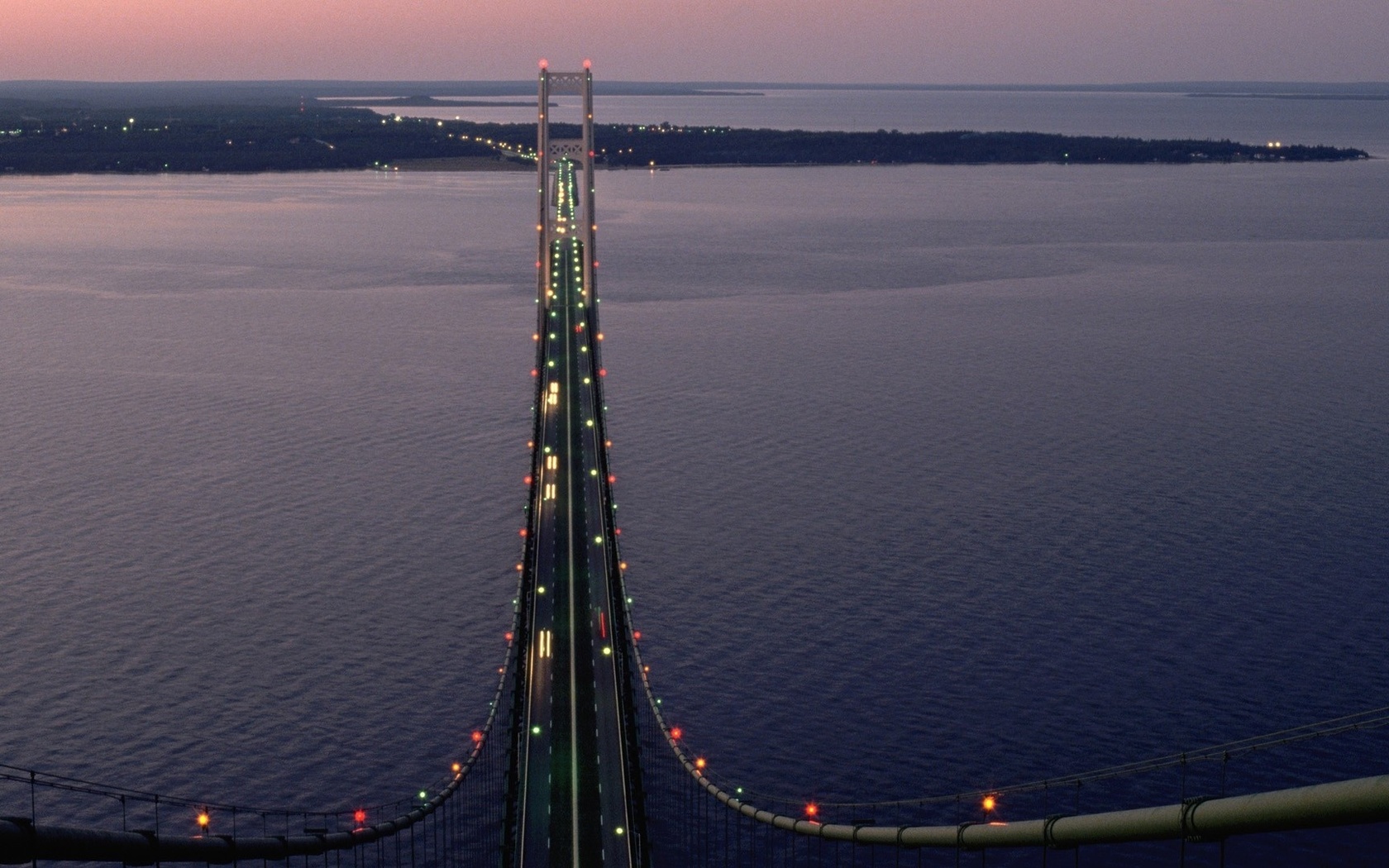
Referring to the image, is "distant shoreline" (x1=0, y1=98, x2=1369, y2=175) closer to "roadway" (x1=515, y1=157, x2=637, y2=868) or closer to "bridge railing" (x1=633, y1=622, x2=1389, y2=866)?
"roadway" (x1=515, y1=157, x2=637, y2=868)

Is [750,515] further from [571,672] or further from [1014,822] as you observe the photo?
[1014,822]

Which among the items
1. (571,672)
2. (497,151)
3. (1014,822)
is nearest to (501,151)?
(497,151)

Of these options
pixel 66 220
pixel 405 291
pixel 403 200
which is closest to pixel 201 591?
pixel 405 291

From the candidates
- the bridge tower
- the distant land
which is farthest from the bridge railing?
the distant land

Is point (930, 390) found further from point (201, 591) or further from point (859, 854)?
point (859, 854)

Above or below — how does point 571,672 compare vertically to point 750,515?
below
